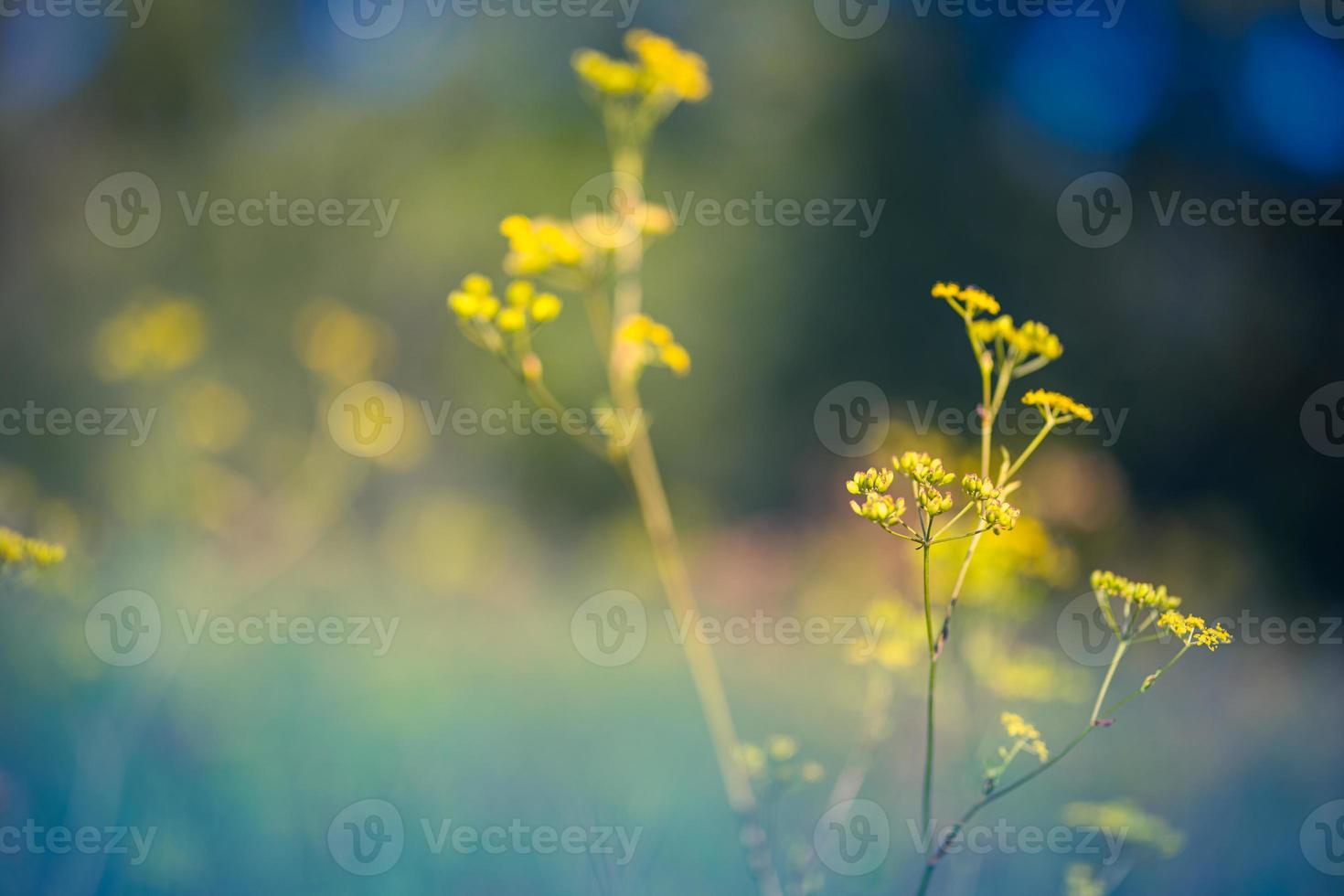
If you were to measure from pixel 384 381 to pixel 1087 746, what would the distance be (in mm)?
7626

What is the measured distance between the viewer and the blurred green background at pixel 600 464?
116 inches

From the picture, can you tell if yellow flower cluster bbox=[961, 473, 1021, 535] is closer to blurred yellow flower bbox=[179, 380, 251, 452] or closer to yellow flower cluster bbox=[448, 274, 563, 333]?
yellow flower cluster bbox=[448, 274, 563, 333]

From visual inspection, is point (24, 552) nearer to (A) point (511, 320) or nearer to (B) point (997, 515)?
(A) point (511, 320)

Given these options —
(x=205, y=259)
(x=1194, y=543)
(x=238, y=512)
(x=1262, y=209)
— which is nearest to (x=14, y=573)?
(x=238, y=512)

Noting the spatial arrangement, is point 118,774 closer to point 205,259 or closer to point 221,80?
point 205,259

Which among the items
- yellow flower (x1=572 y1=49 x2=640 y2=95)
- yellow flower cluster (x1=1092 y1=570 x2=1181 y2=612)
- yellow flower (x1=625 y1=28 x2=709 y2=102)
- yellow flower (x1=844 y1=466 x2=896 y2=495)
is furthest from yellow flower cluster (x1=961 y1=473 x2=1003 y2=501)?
yellow flower (x1=572 y1=49 x2=640 y2=95)

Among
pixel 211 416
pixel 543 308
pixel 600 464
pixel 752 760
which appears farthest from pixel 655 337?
pixel 600 464

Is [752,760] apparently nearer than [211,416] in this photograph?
Yes

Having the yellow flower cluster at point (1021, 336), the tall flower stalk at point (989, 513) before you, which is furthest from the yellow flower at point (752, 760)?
the yellow flower cluster at point (1021, 336)

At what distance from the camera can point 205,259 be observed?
375 inches

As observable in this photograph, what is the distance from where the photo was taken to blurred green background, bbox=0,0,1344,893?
9.66 ft

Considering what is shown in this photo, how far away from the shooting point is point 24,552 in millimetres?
1510

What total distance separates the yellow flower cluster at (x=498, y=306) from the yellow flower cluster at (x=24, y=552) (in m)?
0.82

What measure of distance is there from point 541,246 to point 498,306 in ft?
0.56
